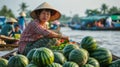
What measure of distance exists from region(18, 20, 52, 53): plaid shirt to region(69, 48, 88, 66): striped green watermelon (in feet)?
7.29

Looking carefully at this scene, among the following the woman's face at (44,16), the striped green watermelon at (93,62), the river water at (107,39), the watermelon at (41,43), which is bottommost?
the river water at (107,39)

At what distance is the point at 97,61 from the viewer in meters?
3.95

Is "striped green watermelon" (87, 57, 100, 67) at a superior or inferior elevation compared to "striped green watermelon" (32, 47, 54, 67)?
inferior

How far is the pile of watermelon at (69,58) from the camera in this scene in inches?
136

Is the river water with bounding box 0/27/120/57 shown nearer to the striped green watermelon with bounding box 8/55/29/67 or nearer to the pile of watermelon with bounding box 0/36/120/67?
the pile of watermelon with bounding box 0/36/120/67

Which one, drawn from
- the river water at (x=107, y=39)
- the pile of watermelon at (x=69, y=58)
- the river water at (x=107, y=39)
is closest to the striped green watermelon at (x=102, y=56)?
the pile of watermelon at (x=69, y=58)

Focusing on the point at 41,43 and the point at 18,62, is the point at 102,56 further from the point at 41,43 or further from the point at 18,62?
the point at 41,43

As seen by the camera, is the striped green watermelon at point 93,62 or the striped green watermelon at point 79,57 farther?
the striped green watermelon at point 93,62

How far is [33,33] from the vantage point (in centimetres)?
613

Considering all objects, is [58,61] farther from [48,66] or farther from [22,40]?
[22,40]

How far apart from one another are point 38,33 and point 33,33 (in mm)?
121

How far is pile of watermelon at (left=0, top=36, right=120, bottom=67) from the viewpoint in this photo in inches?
136

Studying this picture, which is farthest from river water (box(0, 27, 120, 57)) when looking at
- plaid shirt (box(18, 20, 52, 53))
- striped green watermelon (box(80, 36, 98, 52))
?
striped green watermelon (box(80, 36, 98, 52))

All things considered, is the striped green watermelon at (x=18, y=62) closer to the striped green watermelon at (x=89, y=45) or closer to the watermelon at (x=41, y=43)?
the striped green watermelon at (x=89, y=45)
